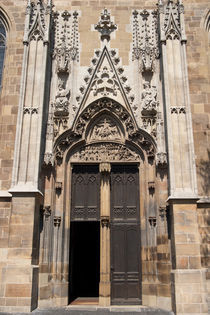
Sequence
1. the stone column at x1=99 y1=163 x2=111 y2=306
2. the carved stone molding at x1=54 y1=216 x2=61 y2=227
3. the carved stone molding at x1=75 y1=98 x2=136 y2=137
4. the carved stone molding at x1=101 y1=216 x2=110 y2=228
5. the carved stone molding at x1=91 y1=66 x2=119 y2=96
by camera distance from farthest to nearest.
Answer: the carved stone molding at x1=91 y1=66 x2=119 y2=96
the carved stone molding at x1=75 y1=98 x2=136 y2=137
the carved stone molding at x1=101 y1=216 x2=110 y2=228
the carved stone molding at x1=54 y1=216 x2=61 y2=227
the stone column at x1=99 y1=163 x2=111 y2=306

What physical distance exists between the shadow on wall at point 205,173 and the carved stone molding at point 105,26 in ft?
18.8

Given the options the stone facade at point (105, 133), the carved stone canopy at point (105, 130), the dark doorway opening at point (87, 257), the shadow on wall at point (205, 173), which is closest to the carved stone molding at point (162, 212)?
the stone facade at point (105, 133)

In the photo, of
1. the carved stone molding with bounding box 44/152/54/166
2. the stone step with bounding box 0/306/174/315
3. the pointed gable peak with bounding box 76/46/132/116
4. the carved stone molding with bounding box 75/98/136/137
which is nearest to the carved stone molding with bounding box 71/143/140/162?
the carved stone molding with bounding box 75/98/136/137

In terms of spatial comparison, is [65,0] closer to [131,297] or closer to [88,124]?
[88,124]

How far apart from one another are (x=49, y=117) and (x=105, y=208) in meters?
3.58

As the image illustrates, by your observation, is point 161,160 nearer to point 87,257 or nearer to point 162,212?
point 162,212

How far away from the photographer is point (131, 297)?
9688mm

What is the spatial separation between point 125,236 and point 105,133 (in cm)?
353

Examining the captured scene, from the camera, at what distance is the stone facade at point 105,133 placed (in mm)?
8844

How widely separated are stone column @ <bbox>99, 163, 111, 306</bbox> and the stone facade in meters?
0.03

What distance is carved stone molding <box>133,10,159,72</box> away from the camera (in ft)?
36.8

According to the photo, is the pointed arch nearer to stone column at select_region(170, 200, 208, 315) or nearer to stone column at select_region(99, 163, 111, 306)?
stone column at select_region(99, 163, 111, 306)

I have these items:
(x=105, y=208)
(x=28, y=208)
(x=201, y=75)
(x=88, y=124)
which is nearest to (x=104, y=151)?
(x=88, y=124)

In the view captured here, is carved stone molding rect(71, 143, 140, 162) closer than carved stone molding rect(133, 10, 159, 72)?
Yes
